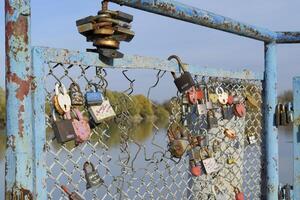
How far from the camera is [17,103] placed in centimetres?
142

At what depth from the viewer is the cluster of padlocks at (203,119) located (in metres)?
2.24

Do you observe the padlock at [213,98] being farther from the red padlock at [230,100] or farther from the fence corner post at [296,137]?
the fence corner post at [296,137]

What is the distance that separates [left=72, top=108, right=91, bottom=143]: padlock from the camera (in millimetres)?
1648

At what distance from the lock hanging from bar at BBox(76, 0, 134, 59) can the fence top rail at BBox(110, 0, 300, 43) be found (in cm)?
9

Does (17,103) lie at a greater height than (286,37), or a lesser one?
lesser

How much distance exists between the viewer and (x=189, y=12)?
222cm

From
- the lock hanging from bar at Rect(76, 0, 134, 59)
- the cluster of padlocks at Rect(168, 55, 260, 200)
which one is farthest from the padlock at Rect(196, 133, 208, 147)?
the lock hanging from bar at Rect(76, 0, 134, 59)

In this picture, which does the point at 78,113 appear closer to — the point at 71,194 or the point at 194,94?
the point at 71,194

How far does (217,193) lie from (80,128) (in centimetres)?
117

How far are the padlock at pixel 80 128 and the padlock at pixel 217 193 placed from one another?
1055 millimetres

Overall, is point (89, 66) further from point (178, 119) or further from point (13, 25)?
point (178, 119)

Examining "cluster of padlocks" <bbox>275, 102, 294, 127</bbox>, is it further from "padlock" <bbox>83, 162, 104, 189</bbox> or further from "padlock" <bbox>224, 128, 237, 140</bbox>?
"padlock" <bbox>83, 162, 104, 189</bbox>

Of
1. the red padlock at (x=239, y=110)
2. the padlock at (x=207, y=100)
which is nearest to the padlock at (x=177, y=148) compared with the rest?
the padlock at (x=207, y=100)

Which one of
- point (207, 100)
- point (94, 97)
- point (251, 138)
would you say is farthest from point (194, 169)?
point (94, 97)
